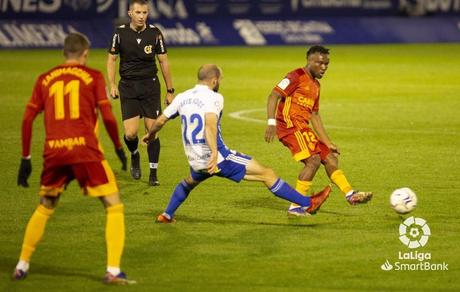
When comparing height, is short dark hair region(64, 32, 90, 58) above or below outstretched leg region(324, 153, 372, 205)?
above

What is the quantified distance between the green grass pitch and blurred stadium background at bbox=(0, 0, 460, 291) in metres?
0.03

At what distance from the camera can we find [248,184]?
48.9 ft

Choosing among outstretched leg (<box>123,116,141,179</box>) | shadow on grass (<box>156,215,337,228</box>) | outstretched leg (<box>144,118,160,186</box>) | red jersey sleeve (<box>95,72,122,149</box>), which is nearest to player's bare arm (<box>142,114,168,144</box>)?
shadow on grass (<box>156,215,337,228</box>)

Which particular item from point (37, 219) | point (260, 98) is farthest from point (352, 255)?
point (260, 98)

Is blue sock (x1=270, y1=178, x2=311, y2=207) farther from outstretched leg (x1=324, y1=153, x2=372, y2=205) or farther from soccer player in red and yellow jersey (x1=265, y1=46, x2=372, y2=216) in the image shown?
outstretched leg (x1=324, y1=153, x2=372, y2=205)

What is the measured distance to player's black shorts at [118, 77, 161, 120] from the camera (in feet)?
50.1

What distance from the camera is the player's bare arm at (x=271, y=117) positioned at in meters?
12.2

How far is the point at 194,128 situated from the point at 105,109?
2031mm

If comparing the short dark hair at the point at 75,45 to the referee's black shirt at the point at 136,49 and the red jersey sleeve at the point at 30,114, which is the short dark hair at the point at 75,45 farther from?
the referee's black shirt at the point at 136,49

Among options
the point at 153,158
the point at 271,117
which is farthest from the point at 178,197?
the point at 153,158

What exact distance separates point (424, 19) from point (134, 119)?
29.3 m

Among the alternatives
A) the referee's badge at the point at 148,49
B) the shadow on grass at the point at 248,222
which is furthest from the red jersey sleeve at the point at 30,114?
the referee's badge at the point at 148,49

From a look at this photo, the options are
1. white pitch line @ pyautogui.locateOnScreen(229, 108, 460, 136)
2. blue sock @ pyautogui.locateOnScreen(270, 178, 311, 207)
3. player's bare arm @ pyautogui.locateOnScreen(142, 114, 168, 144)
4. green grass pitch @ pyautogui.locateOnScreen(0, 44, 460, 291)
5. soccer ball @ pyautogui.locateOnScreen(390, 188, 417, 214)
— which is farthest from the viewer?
white pitch line @ pyautogui.locateOnScreen(229, 108, 460, 136)

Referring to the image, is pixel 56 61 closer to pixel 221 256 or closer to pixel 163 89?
pixel 163 89
